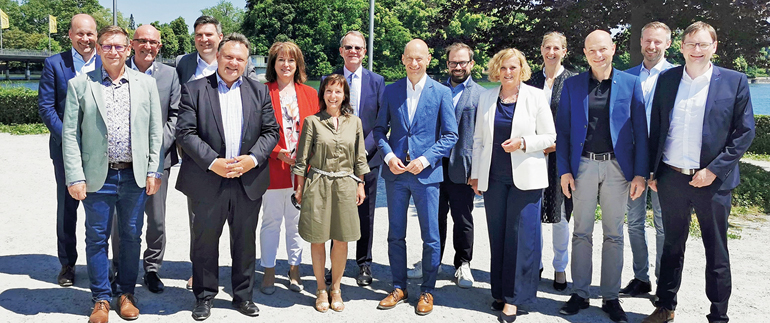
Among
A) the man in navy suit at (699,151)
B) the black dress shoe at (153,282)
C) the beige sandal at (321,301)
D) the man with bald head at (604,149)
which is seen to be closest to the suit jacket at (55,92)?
the black dress shoe at (153,282)

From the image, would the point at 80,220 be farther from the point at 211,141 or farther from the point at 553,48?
the point at 553,48

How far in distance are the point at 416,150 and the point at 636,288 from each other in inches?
95.9

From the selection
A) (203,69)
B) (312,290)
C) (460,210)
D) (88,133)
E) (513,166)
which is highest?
(203,69)

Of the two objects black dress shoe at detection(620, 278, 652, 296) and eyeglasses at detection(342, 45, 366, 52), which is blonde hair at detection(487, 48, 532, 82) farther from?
black dress shoe at detection(620, 278, 652, 296)

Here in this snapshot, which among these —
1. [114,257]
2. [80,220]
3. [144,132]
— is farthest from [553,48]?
[80,220]

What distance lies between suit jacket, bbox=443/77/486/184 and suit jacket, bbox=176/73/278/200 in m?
1.61

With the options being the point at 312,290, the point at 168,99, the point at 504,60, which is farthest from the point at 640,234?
the point at 168,99

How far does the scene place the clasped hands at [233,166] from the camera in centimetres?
426

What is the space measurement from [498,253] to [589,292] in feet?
3.05

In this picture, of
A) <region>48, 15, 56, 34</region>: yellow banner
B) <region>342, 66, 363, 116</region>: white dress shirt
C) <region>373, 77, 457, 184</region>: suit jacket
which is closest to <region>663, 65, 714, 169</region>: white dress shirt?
<region>373, 77, 457, 184</region>: suit jacket

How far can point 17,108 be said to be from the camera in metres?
18.2

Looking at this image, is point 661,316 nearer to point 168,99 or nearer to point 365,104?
point 365,104

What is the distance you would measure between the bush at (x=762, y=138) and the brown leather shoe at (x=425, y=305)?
18.0m

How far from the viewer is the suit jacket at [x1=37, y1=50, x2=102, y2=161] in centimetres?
473
